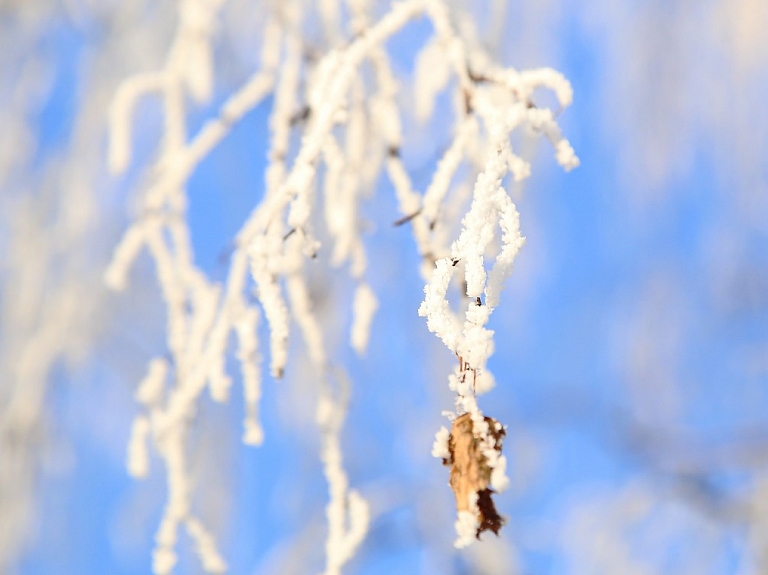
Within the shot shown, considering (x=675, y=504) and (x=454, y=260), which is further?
(x=675, y=504)

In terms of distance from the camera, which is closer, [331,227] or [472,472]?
[472,472]

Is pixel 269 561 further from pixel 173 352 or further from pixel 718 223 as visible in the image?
pixel 718 223

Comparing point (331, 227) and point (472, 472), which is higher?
point (331, 227)

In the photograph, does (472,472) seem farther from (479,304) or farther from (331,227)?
(331,227)

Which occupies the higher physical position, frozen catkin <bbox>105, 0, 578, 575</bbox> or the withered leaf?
frozen catkin <bbox>105, 0, 578, 575</bbox>

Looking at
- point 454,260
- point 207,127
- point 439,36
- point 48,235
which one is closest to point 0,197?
point 48,235

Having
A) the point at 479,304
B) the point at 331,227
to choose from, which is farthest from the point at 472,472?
the point at 331,227

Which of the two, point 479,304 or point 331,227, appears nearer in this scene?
point 479,304

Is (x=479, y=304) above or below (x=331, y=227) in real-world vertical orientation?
below
